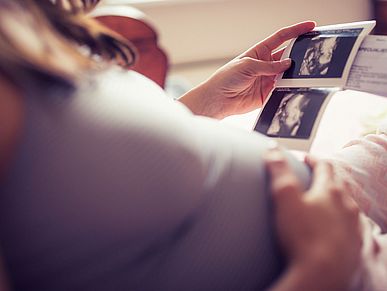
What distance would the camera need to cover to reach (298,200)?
52 cm

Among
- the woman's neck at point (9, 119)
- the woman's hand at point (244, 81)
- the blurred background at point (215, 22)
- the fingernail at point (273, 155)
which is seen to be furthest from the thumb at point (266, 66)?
the blurred background at point (215, 22)

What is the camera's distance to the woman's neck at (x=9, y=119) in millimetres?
410

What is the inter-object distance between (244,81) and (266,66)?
0.07 metres

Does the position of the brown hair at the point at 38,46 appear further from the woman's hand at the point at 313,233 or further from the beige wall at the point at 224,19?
the beige wall at the point at 224,19

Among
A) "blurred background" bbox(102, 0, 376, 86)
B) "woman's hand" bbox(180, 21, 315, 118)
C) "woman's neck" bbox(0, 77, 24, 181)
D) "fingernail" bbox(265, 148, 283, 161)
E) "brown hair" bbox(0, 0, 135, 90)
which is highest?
"brown hair" bbox(0, 0, 135, 90)

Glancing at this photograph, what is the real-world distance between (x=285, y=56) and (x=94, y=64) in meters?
0.58

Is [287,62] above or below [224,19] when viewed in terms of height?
above

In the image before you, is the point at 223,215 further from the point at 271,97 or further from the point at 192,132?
the point at 271,97

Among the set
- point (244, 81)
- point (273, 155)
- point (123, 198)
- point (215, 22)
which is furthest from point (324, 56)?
point (215, 22)

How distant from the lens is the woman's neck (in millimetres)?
410

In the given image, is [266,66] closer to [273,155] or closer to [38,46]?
[273,155]

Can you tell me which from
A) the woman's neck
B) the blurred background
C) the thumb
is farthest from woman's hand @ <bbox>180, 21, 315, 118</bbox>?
the blurred background

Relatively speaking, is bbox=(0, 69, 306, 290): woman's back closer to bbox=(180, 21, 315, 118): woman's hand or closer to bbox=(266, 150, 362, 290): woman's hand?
bbox=(266, 150, 362, 290): woman's hand

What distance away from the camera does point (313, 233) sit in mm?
506
